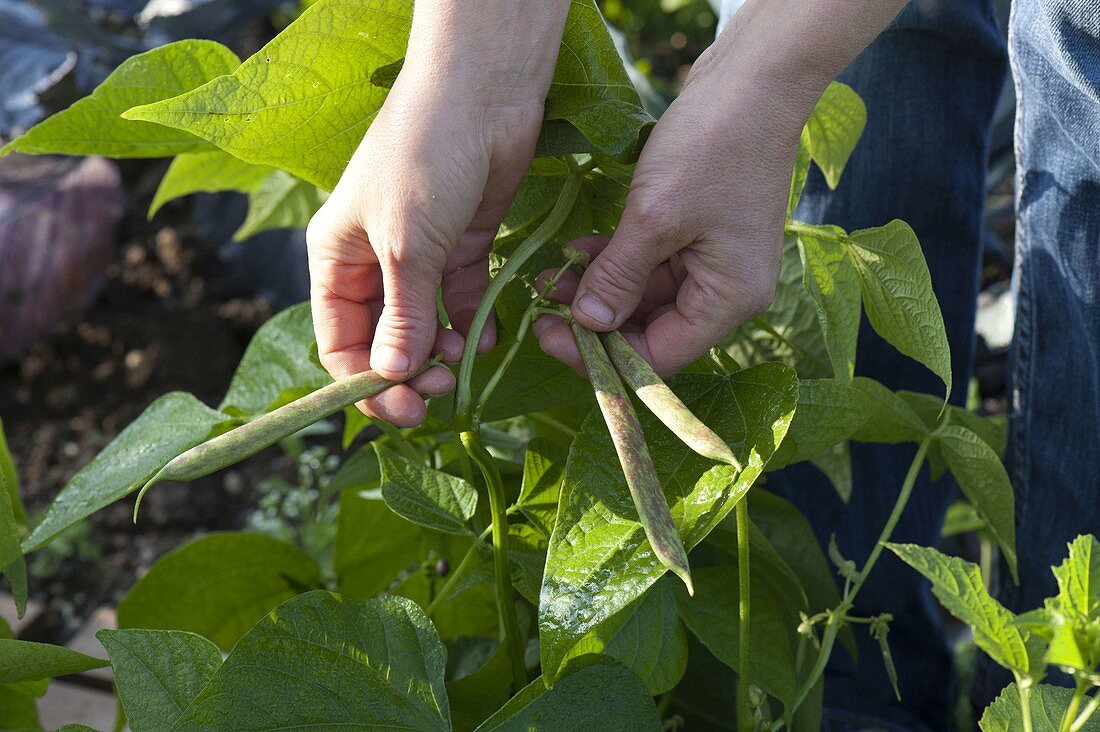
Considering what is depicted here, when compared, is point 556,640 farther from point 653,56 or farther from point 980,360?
Result: point 653,56

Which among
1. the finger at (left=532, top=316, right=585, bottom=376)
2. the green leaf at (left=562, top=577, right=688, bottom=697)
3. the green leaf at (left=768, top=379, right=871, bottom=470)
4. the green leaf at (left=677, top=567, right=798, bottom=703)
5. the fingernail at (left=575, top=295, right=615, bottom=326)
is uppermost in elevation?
the fingernail at (left=575, top=295, right=615, bottom=326)

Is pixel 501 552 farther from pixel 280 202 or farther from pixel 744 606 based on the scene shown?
pixel 280 202

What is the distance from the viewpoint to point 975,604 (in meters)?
0.46

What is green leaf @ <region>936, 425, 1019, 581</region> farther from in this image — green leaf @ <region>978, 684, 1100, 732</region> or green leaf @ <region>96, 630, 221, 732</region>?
green leaf @ <region>96, 630, 221, 732</region>

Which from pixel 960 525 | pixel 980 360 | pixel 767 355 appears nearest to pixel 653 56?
pixel 980 360

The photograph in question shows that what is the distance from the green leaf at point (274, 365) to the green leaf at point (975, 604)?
47 cm

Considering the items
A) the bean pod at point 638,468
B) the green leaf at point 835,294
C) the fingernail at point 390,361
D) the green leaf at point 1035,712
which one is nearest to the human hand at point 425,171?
the fingernail at point 390,361

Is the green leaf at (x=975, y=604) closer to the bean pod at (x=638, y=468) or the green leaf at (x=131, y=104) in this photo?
the bean pod at (x=638, y=468)

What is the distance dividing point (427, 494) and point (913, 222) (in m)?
0.63

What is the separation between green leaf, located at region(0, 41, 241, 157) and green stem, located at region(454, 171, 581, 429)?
0.88 ft

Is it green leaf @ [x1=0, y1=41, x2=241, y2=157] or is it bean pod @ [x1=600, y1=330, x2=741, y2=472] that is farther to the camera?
green leaf @ [x1=0, y1=41, x2=241, y2=157]

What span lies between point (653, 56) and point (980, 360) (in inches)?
58.5

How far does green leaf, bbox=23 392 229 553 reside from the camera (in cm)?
65

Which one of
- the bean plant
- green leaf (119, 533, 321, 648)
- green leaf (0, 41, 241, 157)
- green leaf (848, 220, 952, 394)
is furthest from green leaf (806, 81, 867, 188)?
green leaf (119, 533, 321, 648)
